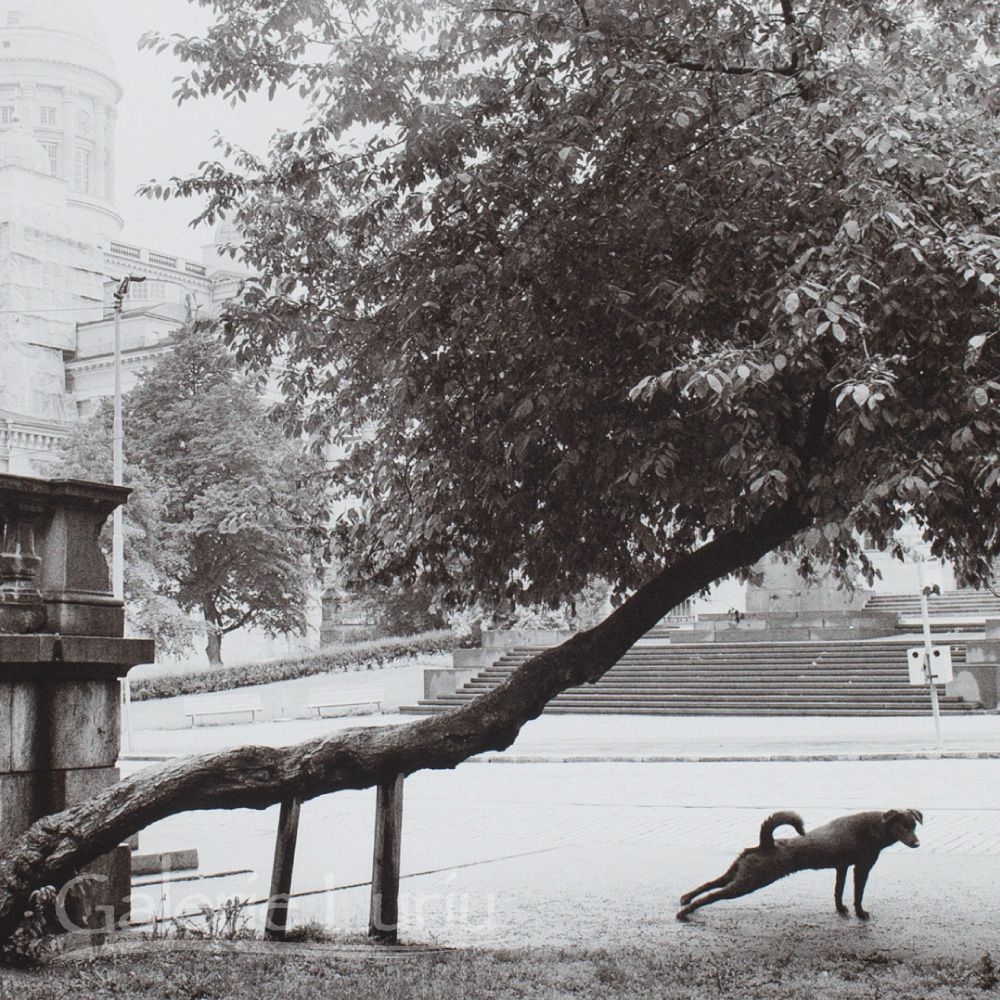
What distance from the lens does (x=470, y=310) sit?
26.0 feet

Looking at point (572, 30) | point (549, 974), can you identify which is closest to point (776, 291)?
point (572, 30)

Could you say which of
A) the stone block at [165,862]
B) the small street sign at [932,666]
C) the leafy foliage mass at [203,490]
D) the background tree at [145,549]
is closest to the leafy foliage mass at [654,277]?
the stone block at [165,862]

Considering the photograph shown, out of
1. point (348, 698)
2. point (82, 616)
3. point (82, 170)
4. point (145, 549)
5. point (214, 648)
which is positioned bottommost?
point (348, 698)

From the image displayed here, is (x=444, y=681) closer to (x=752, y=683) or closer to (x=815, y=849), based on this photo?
(x=752, y=683)

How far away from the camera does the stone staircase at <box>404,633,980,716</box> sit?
3166 cm

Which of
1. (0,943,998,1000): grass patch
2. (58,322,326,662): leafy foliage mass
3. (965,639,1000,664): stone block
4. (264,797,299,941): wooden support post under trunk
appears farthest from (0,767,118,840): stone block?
(58,322,326,662): leafy foliage mass

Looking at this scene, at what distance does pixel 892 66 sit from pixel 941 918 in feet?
17.8

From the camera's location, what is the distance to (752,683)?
34.3 meters

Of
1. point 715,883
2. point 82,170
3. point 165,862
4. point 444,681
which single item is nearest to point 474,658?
point 444,681

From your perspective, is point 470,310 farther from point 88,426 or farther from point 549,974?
point 88,426

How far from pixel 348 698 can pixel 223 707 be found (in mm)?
3236

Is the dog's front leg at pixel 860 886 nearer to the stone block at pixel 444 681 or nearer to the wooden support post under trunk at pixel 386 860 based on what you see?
the wooden support post under trunk at pixel 386 860

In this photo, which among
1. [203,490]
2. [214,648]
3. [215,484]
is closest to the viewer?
[215,484]

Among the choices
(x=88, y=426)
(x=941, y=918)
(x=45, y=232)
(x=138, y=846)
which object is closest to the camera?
(x=941, y=918)
